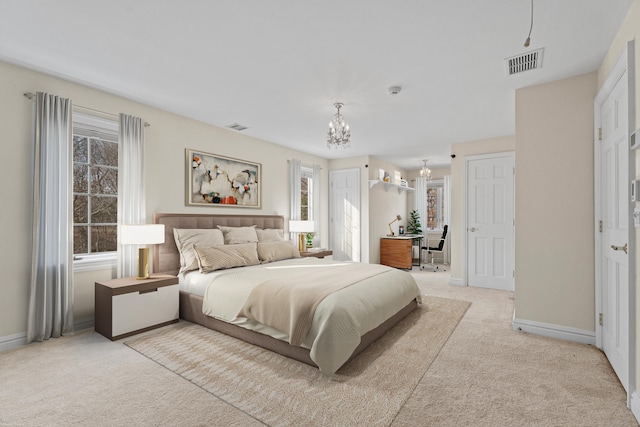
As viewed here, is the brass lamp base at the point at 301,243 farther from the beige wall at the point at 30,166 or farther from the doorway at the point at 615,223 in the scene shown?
the doorway at the point at 615,223

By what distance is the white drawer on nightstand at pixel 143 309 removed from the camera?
2.91 meters

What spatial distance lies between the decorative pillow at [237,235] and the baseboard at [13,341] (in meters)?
2.09

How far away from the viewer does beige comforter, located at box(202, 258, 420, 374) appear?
2258 millimetres

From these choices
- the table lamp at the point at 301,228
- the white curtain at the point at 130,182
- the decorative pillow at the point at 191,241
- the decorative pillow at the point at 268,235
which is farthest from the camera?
the table lamp at the point at 301,228

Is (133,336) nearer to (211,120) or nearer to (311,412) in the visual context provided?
(311,412)

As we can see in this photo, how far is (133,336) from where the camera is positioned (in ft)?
9.89

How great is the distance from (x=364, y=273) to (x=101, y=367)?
96.7 inches

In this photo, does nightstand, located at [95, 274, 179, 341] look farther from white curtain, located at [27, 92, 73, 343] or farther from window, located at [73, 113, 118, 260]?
window, located at [73, 113, 118, 260]

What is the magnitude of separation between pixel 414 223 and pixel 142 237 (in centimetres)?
655

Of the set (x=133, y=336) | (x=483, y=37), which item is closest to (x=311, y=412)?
(x=133, y=336)

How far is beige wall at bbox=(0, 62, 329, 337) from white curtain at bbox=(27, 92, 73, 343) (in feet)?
0.32

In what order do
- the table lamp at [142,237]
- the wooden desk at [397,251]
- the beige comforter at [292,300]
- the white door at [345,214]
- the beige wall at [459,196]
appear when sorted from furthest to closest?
1. the wooden desk at [397,251]
2. the white door at [345,214]
3. the beige wall at [459,196]
4. the table lamp at [142,237]
5. the beige comforter at [292,300]

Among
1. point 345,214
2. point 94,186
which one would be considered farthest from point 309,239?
point 94,186

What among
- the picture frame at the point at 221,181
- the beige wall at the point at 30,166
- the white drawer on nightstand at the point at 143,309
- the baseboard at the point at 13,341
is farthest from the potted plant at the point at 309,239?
the baseboard at the point at 13,341
